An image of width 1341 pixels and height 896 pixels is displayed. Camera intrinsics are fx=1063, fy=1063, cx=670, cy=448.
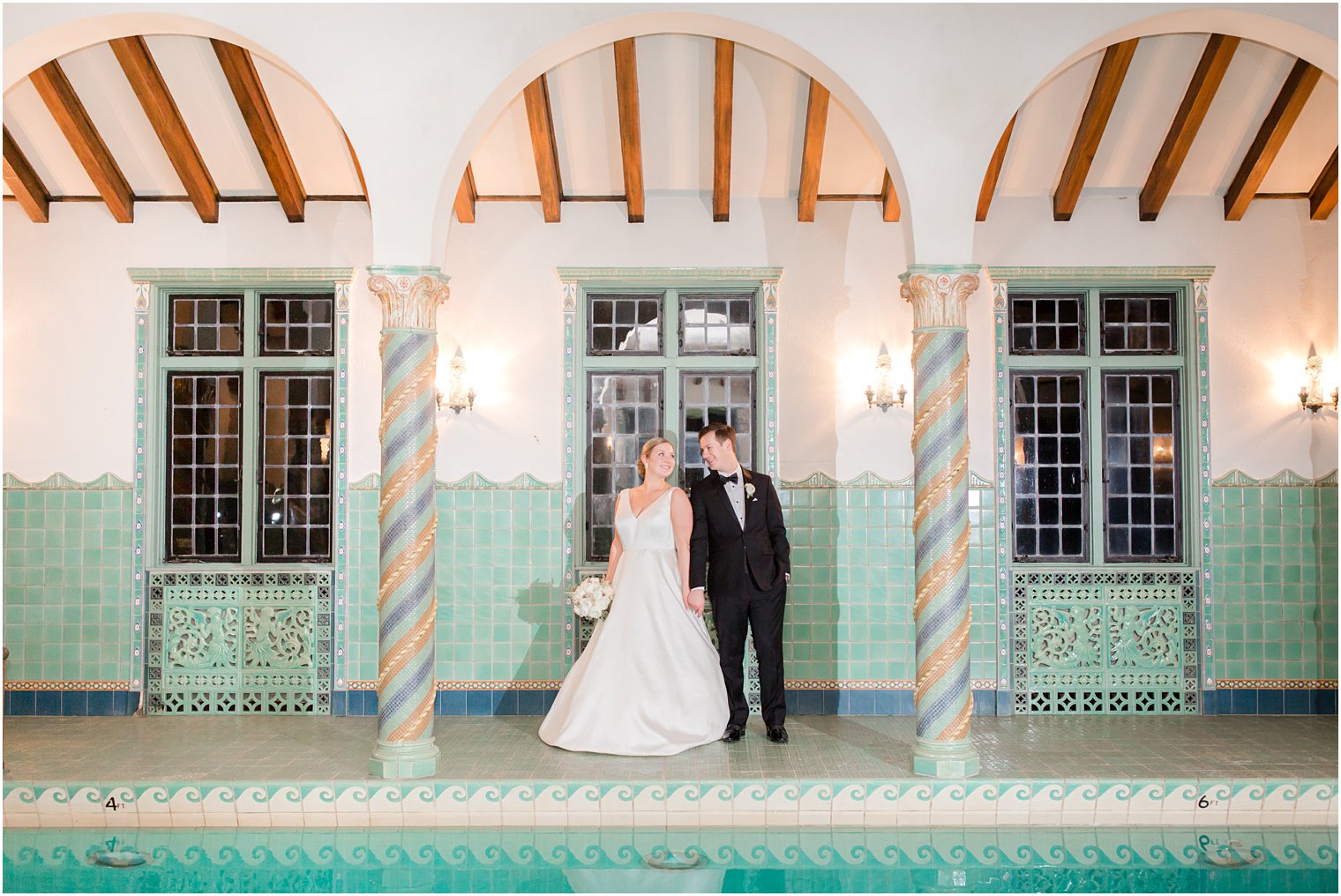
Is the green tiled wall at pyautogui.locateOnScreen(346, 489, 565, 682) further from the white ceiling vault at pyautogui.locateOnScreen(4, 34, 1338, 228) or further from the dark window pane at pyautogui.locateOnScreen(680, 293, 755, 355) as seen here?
the white ceiling vault at pyautogui.locateOnScreen(4, 34, 1338, 228)

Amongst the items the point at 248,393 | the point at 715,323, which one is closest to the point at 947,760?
the point at 715,323

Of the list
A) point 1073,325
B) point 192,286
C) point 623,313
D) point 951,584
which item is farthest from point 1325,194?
point 192,286

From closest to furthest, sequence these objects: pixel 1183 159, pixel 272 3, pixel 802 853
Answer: pixel 802 853 → pixel 272 3 → pixel 1183 159

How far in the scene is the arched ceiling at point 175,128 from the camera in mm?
6301

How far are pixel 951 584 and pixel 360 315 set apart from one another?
4.33 m

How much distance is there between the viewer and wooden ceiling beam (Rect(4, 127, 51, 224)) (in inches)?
271

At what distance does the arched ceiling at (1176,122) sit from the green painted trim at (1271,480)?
189 cm

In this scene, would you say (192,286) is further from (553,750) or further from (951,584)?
(951,584)

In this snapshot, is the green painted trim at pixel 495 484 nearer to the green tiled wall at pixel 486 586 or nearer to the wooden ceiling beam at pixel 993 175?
the green tiled wall at pixel 486 586

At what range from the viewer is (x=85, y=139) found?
6672mm

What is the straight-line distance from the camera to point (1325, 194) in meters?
7.18

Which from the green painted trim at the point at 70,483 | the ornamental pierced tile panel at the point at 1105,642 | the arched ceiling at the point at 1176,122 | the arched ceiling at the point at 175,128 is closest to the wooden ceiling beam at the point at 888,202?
the arched ceiling at the point at 1176,122

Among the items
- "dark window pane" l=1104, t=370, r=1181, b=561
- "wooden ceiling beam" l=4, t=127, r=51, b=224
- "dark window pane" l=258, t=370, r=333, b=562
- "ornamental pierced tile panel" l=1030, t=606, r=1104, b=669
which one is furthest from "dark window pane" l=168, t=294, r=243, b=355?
"dark window pane" l=1104, t=370, r=1181, b=561

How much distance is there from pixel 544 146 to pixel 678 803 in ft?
13.2
